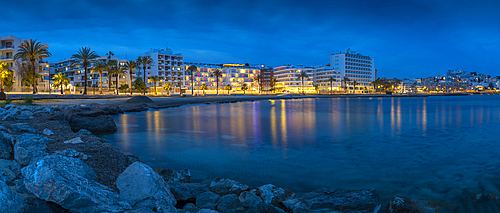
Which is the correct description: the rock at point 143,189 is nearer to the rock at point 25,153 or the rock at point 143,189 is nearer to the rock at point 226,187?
the rock at point 226,187

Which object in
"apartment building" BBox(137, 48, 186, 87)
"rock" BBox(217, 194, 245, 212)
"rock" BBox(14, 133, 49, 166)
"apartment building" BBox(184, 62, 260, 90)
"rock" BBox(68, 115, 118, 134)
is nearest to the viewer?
"rock" BBox(217, 194, 245, 212)

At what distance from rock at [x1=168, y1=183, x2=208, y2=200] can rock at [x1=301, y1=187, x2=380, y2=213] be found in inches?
103

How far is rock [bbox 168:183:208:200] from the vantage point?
679 cm

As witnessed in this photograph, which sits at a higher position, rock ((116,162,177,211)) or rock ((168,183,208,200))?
rock ((116,162,177,211))

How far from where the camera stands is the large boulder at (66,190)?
13.9ft

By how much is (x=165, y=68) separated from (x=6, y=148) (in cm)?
13526

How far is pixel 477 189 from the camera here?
8.39m

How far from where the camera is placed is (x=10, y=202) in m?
4.03

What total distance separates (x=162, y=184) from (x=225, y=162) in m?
5.64

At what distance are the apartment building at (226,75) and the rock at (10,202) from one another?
152 metres

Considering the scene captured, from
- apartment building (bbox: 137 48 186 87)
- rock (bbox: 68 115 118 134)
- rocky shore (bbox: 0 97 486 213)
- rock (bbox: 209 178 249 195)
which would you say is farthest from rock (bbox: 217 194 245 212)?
apartment building (bbox: 137 48 186 87)

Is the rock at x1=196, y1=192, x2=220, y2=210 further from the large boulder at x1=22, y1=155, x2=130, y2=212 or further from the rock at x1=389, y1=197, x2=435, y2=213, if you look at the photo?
the rock at x1=389, y1=197, x2=435, y2=213

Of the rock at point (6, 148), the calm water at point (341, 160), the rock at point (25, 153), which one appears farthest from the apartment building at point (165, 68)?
the rock at point (6, 148)

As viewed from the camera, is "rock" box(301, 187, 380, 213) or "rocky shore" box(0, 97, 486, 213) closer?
"rocky shore" box(0, 97, 486, 213)
